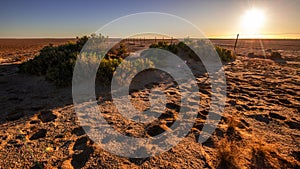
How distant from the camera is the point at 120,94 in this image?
4562 millimetres

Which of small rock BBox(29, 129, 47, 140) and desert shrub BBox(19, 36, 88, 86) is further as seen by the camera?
desert shrub BBox(19, 36, 88, 86)

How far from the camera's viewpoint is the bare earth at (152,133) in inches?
88.1

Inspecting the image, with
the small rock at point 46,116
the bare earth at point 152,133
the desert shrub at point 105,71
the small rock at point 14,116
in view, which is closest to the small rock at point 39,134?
the bare earth at point 152,133

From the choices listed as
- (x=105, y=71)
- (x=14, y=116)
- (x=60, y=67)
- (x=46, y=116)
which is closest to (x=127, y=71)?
(x=105, y=71)

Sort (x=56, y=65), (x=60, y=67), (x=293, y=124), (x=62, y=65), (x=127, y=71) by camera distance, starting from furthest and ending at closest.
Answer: (x=56, y=65) → (x=127, y=71) → (x=60, y=67) → (x=62, y=65) → (x=293, y=124)

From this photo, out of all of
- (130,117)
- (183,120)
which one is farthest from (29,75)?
(183,120)

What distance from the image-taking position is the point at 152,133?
2.91m

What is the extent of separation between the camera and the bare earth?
2.24 metres

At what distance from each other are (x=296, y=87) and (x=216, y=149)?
16.1ft

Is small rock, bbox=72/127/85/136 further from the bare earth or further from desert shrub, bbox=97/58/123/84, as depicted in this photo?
desert shrub, bbox=97/58/123/84

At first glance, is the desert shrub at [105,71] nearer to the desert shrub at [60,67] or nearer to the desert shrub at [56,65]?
the desert shrub at [60,67]

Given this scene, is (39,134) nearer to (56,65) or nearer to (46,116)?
(46,116)

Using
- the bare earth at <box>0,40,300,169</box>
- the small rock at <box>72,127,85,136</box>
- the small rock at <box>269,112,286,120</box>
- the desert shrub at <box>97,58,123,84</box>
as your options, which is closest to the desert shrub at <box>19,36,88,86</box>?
the bare earth at <box>0,40,300,169</box>

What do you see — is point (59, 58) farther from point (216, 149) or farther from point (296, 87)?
point (296, 87)
